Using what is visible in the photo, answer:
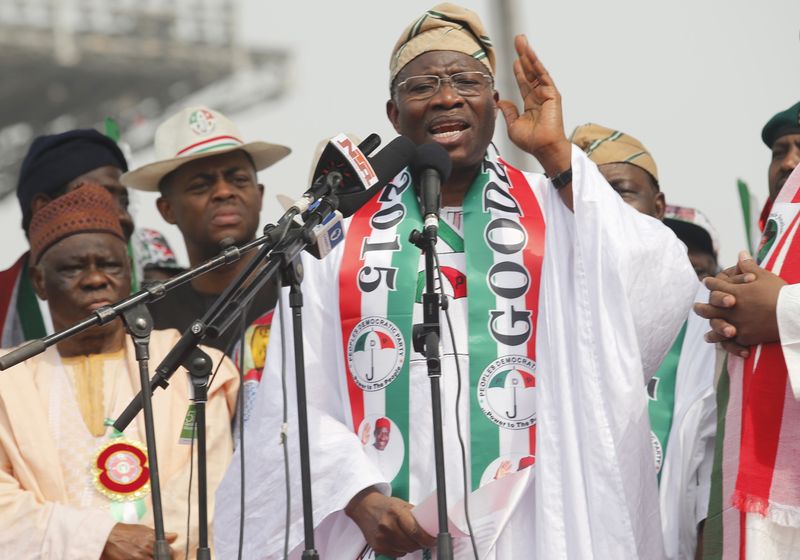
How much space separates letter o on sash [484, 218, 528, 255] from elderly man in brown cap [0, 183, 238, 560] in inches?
51.6

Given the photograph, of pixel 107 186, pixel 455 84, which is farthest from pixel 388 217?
pixel 107 186

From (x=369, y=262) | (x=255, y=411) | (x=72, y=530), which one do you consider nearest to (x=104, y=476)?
(x=72, y=530)

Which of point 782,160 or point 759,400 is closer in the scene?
point 759,400

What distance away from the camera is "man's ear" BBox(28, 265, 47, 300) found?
6066 millimetres

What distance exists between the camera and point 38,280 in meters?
6.13

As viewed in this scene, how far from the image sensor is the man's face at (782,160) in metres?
5.95

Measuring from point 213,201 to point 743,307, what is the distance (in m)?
3.05

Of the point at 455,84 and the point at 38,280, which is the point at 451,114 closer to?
the point at 455,84

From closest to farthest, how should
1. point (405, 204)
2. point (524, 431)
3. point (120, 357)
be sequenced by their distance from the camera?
point (524, 431) → point (405, 204) → point (120, 357)

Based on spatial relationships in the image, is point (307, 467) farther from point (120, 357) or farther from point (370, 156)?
point (120, 357)

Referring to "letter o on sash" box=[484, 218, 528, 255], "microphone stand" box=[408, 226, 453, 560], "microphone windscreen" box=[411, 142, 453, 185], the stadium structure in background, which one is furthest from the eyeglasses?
the stadium structure in background

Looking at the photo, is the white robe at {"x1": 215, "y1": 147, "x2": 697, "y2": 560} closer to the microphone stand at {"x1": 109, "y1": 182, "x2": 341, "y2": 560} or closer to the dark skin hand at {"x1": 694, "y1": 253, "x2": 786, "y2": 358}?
the dark skin hand at {"x1": 694, "y1": 253, "x2": 786, "y2": 358}

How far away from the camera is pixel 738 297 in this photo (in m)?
4.43

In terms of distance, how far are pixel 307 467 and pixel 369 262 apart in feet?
4.10
